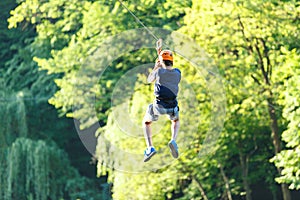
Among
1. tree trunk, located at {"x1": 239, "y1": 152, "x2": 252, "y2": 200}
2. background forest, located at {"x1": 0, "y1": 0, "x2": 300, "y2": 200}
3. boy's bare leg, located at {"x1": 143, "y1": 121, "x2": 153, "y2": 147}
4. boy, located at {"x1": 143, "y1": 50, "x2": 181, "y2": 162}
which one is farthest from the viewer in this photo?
tree trunk, located at {"x1": 239, "y1": 152, "x2": 252, "y2": 200}

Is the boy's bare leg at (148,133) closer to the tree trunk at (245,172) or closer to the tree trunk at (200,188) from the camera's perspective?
the tree trunk at (200,188)

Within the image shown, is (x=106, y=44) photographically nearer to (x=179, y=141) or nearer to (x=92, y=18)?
(x=92, y=18)

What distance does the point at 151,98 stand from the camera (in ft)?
65.9

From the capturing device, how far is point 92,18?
76.6 ft

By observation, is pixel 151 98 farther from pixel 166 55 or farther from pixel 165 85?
pixel 166 55

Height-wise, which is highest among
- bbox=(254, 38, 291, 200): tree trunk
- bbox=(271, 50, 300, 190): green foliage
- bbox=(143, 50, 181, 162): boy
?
bbox=(254, 38, 291, 200): tree trunk

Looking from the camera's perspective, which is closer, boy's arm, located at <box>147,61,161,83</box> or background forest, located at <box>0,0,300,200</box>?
boy's arm, located at <box>147,61,161,83</box>

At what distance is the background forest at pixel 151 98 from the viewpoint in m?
18.2

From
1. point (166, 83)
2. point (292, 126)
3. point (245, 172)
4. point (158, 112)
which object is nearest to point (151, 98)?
point (245, 172)

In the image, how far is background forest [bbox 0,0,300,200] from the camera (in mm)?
18219

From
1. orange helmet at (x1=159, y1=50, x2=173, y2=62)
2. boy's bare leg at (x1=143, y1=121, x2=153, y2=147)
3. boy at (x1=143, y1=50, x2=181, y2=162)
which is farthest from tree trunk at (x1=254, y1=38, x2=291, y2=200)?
orange helmet at (x1=159, y1=50, x2=173, y2=62)

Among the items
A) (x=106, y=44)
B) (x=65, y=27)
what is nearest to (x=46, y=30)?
(x=65, y=27)

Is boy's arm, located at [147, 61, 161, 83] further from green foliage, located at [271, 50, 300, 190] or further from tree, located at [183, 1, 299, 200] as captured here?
tree, located at [183, 1, 299, 200]

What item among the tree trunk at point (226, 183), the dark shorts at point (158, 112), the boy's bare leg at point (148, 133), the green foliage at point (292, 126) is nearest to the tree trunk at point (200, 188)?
the tree trunk at point (226, 183)
